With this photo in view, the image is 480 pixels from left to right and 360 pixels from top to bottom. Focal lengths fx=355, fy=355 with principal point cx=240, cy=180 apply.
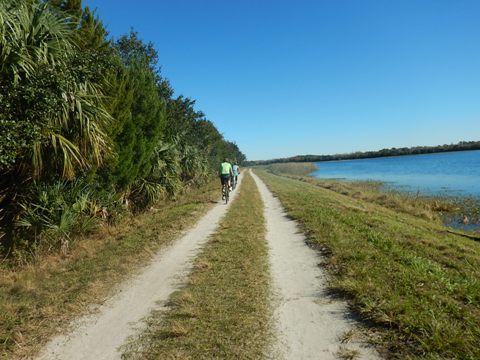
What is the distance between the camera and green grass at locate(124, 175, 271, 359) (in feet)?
12.9

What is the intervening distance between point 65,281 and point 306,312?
4529 millimetres

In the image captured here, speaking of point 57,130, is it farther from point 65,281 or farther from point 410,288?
point 410,288

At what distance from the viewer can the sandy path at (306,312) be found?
3883 millimetres

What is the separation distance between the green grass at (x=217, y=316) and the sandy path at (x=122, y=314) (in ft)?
0.80

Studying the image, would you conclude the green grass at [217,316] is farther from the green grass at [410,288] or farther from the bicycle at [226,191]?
the bicycle at [226,191]

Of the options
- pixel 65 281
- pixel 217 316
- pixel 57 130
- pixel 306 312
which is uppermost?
pixel 57 130

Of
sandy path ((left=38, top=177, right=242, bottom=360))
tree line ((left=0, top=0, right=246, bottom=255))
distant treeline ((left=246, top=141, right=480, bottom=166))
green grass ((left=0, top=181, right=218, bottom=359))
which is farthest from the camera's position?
distant treeline ((left=246, top=141, right=480, bottom=166))

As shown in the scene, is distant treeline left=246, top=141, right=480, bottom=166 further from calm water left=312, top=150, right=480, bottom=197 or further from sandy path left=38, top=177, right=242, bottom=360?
sandy path left=38, top=177, right=242, bottom=360

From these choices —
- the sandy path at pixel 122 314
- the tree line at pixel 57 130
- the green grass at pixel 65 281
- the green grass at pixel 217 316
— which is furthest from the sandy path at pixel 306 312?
the tree line at pixel 57 130

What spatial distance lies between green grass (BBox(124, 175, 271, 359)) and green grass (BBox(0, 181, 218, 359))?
51.3 inches

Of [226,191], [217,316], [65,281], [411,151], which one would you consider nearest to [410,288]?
[217,316]

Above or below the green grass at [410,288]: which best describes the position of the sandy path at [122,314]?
above

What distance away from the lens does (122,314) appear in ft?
16.5

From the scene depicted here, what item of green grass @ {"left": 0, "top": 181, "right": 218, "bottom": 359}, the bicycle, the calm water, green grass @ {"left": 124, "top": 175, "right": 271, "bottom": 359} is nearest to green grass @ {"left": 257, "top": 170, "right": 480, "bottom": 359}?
green grass @ {"left": 124, "top": 175, "right": 271, "bottom": 359}
